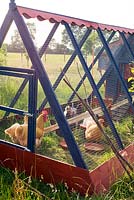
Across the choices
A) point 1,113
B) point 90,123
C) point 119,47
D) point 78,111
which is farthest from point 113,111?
point 1,113

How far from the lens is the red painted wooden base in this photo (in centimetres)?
254

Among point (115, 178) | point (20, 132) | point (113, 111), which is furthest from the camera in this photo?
point (113, 111)

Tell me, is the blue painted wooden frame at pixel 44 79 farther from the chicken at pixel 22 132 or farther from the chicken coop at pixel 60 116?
the chicken at pixel 22 132

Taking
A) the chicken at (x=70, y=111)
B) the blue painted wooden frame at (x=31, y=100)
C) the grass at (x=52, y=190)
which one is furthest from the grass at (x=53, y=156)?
the blue painted wooden frame at (x=31, y=100)

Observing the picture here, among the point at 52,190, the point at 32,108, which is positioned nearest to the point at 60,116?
the point at 32,108

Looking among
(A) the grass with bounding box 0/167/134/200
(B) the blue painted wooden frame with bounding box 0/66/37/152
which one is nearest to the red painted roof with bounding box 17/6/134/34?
(B) the blue painted wooden frame with bounding box 0/66/37/152

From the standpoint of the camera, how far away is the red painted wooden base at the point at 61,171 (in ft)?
8.34

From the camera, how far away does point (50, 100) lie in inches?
105

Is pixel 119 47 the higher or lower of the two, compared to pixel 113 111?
higher

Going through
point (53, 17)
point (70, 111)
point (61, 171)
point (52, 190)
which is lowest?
point (52, 190)

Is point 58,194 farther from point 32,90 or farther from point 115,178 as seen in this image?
point 32,90

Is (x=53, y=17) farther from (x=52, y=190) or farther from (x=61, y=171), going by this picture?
(x=52, y=190)

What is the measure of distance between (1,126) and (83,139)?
128cm

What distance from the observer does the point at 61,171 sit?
104 inches
